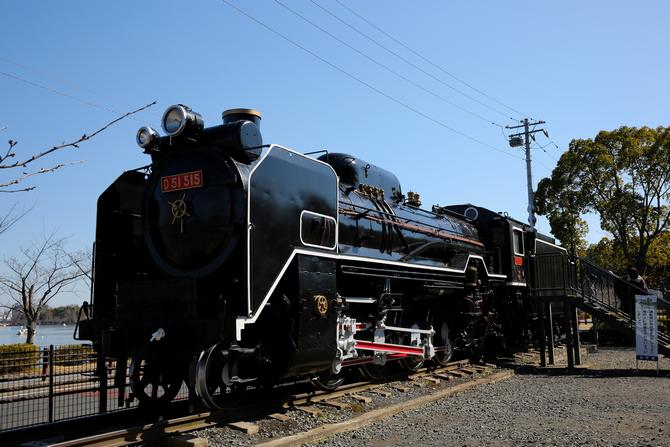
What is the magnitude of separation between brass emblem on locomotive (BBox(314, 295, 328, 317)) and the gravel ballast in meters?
1.44

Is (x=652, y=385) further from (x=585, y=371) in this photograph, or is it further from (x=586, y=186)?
(x=586, y=186)

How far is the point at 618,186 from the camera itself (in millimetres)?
27062

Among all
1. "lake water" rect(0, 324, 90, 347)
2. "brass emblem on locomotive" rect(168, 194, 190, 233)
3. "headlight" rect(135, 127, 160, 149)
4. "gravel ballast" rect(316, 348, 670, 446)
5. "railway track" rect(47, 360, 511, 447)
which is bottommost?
"lake water" rect(0, 324, 90, 347)

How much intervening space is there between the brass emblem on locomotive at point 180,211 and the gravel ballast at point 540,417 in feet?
10.0

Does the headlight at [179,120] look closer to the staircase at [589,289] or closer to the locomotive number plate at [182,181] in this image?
the locomotive number plate at [182,181]

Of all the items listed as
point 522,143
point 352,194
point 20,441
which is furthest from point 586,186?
point 20,441

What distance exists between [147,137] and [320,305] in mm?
3138

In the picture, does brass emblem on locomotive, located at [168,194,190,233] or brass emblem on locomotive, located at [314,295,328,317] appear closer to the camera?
brass emblem on locomotive, located at [168,194,190,233]

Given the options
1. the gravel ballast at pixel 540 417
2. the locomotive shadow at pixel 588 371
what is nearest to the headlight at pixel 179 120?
the gravel ballast at pixel 540 417

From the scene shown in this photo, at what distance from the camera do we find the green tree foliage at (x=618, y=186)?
26078 millimetres

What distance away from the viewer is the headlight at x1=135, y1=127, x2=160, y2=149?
7.55 meters

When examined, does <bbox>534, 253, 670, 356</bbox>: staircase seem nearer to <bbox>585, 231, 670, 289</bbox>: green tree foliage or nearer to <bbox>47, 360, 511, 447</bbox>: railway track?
<bbox>47, 360, 511, 447</bbox>: railway track

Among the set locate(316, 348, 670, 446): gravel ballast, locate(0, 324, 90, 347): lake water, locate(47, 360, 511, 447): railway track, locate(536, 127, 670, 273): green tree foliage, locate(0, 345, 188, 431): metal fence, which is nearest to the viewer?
locate(47, 360, 511, 447): railway track

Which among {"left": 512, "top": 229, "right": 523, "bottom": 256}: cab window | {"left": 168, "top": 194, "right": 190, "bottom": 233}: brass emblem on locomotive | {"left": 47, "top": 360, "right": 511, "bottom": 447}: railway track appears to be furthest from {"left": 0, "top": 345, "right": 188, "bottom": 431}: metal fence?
{"left": 512, "top": 229, "right": 523, "bottom": 256}: cab window
